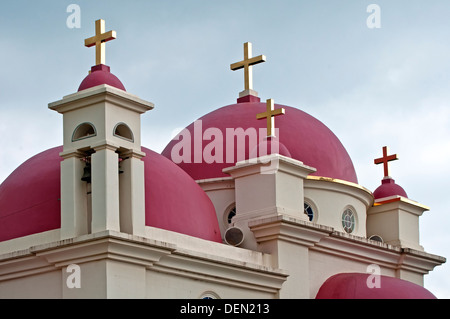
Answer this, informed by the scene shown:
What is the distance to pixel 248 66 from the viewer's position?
30.0m

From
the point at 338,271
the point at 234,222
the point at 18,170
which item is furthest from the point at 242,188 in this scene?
the point at 18,170

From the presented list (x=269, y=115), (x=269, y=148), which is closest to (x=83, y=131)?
(x=269, y=148)

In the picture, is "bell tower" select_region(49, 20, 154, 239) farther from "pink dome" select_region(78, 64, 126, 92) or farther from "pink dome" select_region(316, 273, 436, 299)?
"pink dome" select_region(316, 273, 436, 299)

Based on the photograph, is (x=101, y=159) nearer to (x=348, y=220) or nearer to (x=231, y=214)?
(x=231, y=214)

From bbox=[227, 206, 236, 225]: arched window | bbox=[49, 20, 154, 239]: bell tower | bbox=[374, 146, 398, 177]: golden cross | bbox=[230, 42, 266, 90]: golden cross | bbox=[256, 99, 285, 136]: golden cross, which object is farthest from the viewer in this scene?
bbox=[374, 146, 398, 177]: golden cross

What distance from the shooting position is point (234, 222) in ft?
87.0

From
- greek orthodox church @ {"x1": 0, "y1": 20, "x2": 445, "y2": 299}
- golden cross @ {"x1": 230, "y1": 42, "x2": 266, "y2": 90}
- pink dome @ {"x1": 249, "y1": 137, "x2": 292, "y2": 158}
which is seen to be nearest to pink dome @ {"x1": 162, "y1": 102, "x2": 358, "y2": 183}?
greek orthodox church @ {"x1": 0, "y1": 20, "x2": 445, "y2": 299}

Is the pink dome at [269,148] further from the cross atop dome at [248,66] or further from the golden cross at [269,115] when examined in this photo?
the cross atop dome at [248,66]

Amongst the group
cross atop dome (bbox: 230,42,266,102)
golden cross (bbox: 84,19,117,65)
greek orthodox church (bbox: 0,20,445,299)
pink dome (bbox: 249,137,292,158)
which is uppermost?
cross atop dome (bbox: 230,42,266,102)

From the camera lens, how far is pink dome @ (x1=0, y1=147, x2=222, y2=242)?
933 inches

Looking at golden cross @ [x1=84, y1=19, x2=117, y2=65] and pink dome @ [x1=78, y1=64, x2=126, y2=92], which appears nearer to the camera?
pink dome @ [x1=78, y1=64, x2=126, y2=92]

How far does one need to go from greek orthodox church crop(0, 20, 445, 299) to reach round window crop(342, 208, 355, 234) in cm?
3

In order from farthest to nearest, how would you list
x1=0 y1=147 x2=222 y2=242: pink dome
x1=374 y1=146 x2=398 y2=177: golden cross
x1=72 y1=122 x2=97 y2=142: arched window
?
Answer: x1=374 y1=146 x2=398 y2=177: golden cross < x1=0 y1=147 x2=222 y2=242: pink dome < x1=72 y1=122 x2=97 y2=142: arched window
